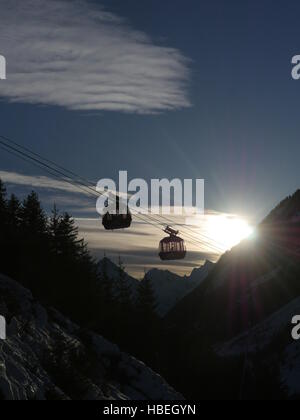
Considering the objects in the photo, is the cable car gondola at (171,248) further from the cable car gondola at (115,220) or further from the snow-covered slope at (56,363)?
the snow-covered slope at (56,363)

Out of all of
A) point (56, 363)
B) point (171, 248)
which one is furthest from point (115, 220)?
point (56, 363)

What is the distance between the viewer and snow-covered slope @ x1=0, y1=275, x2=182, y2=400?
22344mm

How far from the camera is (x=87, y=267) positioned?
57906mm

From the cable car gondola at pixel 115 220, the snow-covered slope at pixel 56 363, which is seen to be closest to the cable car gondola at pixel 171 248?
the cable car gondola at pixel 115 220

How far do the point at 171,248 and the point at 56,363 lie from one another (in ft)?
68.3

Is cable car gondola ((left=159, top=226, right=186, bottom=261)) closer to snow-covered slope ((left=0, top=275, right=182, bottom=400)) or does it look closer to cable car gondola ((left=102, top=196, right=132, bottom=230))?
cable car gondola ((left=102, top=196, right=132, bottom=230))

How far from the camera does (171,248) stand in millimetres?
46156

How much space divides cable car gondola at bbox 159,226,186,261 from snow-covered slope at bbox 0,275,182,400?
12.1 metres

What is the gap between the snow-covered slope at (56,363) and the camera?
22.3 meters

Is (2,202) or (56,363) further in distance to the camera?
(2,202)

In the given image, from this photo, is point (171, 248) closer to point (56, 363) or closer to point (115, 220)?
point (115, 220)

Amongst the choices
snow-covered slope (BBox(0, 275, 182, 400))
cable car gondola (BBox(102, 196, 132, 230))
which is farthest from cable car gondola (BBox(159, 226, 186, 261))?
snow-covered slope (BBox(0, 275, 182, 400))

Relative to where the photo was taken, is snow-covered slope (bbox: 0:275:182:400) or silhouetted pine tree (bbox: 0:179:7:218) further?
silhouetted pine tree (bbox: 0:179:7:218)
